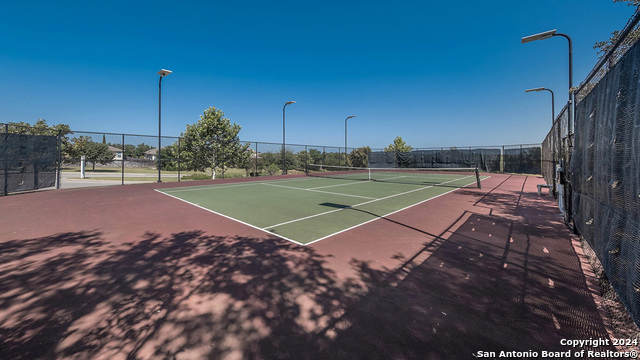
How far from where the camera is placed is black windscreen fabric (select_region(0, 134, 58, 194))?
406 inches

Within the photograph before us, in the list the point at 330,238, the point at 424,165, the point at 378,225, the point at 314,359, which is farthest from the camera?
the point at 424,165

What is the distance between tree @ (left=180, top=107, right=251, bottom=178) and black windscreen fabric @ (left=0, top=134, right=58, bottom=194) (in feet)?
29.9

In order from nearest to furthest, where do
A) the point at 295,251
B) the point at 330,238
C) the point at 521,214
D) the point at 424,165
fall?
the point at 295,251, the point at 330,238, the point at 521,214, the point at 424,165

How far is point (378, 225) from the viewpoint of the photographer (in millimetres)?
6254

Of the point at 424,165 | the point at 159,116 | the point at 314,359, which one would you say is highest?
the point at 159,116

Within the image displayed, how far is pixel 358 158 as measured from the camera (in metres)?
38.7

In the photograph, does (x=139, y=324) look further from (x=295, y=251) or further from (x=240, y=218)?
(x=240, y=218)

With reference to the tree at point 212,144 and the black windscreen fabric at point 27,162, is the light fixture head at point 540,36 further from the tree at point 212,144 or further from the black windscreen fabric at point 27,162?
the tree at point 212,144

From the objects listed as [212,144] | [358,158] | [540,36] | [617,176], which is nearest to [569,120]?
[540,36]

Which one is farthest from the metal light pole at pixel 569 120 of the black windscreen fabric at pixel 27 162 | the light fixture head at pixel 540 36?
the black windscreen fabric at pixel 27 162

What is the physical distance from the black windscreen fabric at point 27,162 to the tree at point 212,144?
9100mm

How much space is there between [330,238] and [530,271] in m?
3.40

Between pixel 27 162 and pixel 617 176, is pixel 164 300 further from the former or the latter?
pixel 27 162

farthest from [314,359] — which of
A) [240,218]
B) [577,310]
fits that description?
[240,218]
